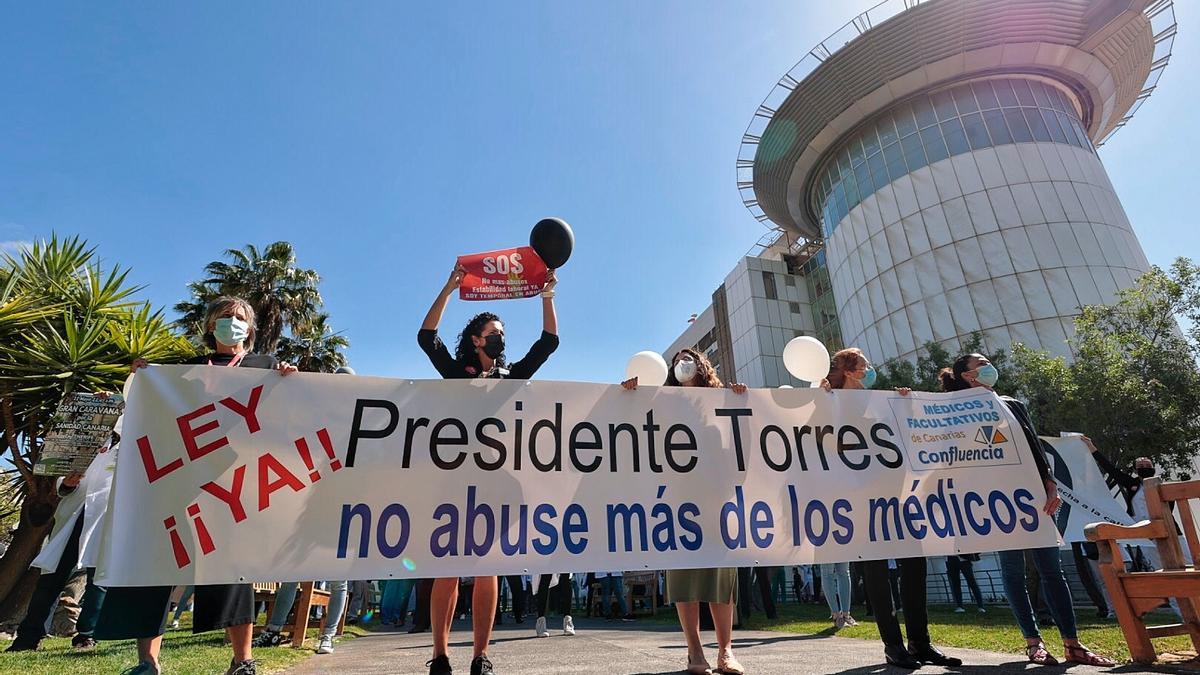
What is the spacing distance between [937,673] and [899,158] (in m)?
35.0

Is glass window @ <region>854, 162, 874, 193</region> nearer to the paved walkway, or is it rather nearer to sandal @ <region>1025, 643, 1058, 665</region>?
the paved walkway

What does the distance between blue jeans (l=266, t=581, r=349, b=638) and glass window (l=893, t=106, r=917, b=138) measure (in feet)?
118

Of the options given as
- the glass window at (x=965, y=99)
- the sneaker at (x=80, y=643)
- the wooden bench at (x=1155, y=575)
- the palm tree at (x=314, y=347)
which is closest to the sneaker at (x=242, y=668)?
the sneaker at (x=80, y=643)

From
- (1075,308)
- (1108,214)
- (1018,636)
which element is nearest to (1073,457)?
(1018,636)

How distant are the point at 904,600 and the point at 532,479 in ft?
7.60

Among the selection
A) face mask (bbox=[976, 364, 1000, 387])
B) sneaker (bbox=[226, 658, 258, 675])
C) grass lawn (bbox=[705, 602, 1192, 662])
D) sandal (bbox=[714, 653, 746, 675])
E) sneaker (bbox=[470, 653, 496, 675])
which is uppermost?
face mask (bbox=[976, 364, 1000, 387])

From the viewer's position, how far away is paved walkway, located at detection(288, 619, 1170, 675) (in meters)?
3.58

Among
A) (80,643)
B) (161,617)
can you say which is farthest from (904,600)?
(80,643)

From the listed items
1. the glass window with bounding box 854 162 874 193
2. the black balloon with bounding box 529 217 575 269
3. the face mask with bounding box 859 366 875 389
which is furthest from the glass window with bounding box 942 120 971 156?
the black balloon with bounding box 529 217 575 269

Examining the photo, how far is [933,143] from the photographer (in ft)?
105

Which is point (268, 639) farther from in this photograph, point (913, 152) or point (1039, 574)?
point (913, 152)

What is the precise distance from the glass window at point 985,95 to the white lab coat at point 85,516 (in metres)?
38.3

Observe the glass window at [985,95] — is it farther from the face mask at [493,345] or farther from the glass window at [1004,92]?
the face mask at [493,345]

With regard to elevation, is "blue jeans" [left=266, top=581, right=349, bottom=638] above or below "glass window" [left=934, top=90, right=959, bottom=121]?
below
